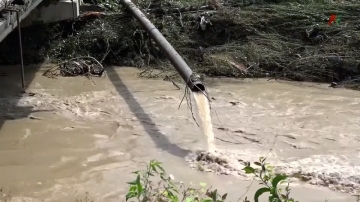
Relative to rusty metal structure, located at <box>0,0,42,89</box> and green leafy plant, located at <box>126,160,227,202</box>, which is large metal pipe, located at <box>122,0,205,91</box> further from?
rusty metal structure, located at <box>0,0,42,89</box>

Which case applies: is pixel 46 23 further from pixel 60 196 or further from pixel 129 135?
pixel 60 196

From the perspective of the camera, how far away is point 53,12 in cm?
930

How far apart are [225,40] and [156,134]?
4008 millimetres

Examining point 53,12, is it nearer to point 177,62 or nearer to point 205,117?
point 177,62

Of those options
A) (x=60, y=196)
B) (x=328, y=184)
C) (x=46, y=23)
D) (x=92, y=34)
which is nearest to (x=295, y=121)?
(x=328, y=184)

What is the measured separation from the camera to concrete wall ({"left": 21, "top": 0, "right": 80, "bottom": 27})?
9.23 m

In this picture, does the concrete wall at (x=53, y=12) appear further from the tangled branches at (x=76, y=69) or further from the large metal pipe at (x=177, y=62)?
the large metal pipe at (x=177, y=62)

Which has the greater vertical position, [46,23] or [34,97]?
[46,23]

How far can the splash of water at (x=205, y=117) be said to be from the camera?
5.67 metres

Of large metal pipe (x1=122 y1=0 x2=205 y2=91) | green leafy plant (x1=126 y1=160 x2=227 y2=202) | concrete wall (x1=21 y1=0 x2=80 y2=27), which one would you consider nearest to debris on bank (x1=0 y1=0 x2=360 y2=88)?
concrete wall (x1=21 y1=0 x2=80 y2=27)

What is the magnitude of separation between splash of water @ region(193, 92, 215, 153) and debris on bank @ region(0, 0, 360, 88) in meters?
2.92

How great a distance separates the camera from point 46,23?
373 inches

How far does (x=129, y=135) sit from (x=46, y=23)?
4229mm

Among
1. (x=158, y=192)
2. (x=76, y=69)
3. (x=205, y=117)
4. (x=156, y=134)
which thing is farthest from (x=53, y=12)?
(x=158, y=192)
